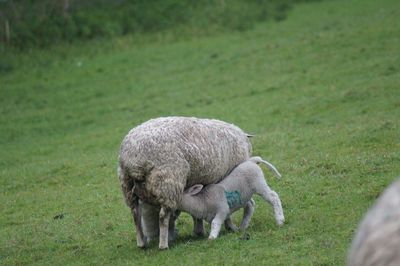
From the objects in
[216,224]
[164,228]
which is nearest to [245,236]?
[216,224]

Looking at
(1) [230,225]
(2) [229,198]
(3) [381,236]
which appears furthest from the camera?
(1) [230,225]

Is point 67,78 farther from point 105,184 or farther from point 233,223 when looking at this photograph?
point 233,223

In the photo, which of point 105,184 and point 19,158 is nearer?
point 105,184

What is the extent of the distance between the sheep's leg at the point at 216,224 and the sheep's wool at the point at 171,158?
52 centimetres

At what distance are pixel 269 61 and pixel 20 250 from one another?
13896mm

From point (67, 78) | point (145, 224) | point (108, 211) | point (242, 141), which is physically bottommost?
point (67, 78)

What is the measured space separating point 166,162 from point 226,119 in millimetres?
9318

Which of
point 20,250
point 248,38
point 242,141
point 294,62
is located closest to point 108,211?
point 20,250

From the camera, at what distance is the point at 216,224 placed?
1036 cm

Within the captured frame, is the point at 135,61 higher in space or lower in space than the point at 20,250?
lower

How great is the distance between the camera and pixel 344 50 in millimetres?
23438

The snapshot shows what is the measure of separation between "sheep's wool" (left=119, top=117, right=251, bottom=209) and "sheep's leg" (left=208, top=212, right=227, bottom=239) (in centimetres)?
52

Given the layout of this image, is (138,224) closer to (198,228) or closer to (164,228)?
(164,228)

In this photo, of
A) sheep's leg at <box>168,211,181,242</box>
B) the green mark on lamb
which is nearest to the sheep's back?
the green mark on lamb
